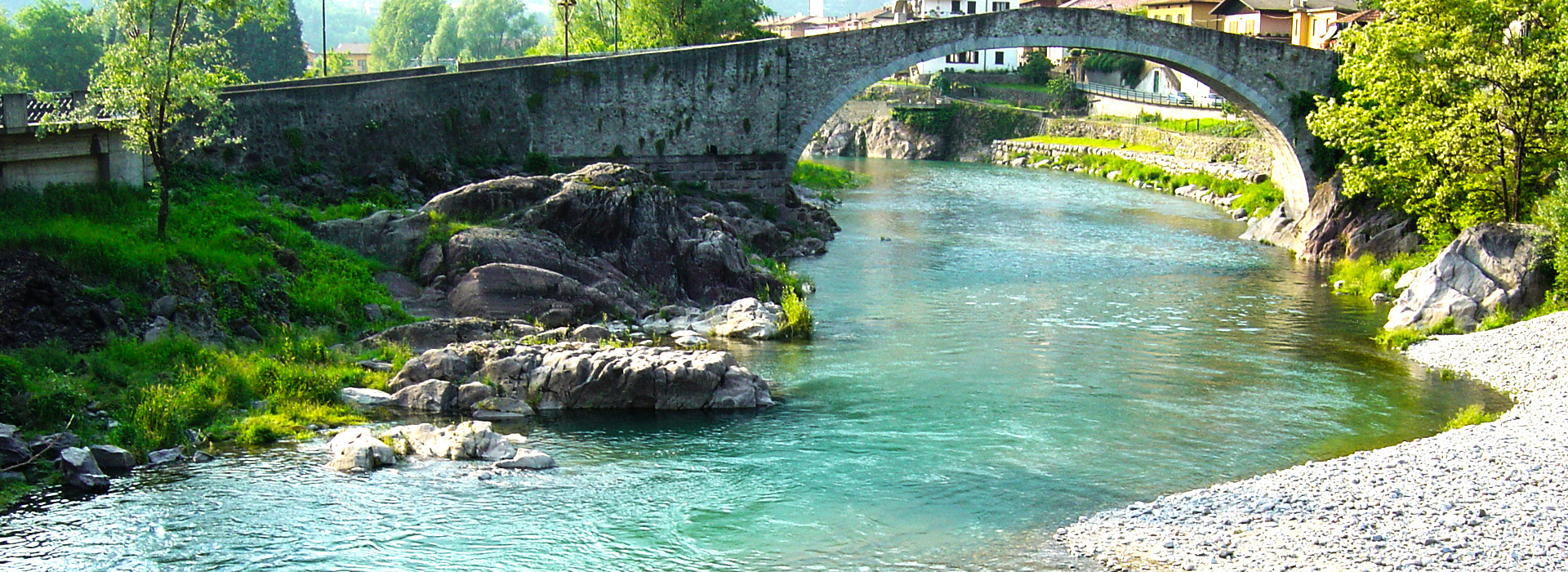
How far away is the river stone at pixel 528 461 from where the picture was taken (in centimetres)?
1383

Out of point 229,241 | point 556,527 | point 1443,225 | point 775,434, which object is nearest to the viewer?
point 556,527

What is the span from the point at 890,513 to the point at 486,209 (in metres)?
12.2

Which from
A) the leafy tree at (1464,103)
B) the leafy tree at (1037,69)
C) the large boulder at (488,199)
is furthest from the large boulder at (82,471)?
the leafy tree at (1037,69)

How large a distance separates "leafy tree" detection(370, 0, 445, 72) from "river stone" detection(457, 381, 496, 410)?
90.4 meters

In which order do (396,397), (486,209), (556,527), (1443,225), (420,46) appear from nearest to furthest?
(556,527)
(396,397)
(486,209)
(1443,225)
(420,46)

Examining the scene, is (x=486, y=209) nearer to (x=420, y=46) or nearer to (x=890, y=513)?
(x=890, y=513)

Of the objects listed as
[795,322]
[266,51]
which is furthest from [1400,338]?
[266,51]

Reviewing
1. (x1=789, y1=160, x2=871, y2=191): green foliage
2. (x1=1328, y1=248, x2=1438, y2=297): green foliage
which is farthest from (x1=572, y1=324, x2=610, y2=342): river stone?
(x1=789, y1=160, x2=871, y2=191): green foliage

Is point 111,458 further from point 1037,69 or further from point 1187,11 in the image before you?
point 1037,69

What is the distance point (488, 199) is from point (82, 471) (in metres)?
10.4

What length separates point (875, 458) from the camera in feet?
46.6

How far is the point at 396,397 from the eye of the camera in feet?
53.5

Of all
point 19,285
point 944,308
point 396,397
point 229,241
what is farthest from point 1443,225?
point 19,285

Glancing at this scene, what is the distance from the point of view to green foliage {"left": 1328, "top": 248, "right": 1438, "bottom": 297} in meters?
25.1
